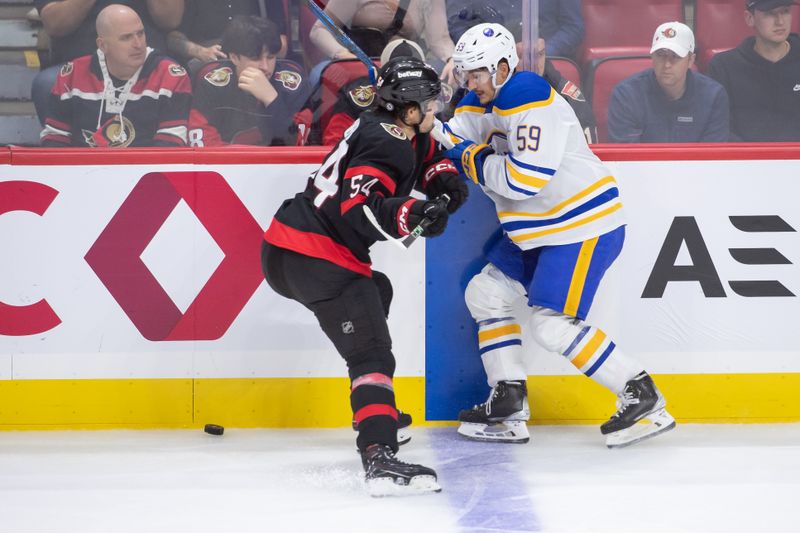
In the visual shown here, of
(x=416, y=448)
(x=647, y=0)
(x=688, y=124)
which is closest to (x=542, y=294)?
(x=416, y=448)

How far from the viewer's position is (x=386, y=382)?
310cm

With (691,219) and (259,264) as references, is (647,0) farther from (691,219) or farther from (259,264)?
(259,264)

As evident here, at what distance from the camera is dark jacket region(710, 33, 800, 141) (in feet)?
12.6

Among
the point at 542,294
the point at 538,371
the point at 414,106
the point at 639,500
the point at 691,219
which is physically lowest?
the point at 639,500

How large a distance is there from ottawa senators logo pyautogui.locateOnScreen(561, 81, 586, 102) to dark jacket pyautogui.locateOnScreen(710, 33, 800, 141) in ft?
1.68

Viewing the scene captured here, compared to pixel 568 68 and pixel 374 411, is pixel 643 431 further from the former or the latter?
pixel 568 68

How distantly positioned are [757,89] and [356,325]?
1.83m

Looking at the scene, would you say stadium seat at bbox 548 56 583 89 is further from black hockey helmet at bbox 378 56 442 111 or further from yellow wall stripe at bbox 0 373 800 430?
yellow wall stripe at bbox 0 373 800 430

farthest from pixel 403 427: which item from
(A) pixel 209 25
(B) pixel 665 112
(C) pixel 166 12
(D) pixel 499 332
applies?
(C) pixel 166 12

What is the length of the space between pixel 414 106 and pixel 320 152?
674mm

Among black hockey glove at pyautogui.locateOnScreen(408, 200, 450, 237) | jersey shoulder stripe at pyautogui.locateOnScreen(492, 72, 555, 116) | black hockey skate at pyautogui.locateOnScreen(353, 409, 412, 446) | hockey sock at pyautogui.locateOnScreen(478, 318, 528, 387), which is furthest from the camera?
hockey sock at pyautogui.locateOnScreen(478, 318, 528, 387)

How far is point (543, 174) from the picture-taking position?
3418 millimetres

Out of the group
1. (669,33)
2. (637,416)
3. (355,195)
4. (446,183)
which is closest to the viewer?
(355,195)

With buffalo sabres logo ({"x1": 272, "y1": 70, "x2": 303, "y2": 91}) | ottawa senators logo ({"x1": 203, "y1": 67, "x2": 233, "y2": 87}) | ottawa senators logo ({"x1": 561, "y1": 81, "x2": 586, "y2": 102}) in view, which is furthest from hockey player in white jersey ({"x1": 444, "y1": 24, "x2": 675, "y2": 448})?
ottawa senators logo ({"x1": 203, "y1": 67, "x2": 233, "y2": 87})
